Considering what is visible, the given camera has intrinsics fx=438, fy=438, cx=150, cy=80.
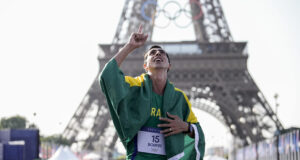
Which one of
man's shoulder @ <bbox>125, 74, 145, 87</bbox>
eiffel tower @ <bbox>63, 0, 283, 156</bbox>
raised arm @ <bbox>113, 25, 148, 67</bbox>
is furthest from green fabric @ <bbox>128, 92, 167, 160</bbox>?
eiffel tower @ <bbox>63, 0, 283, 156</bbox>

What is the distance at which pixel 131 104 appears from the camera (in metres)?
3.40

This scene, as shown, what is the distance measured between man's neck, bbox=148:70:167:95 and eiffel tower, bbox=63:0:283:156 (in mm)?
31345

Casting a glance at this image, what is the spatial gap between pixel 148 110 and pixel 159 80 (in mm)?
300

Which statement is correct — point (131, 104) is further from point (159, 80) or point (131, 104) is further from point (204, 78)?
point (204, 78)

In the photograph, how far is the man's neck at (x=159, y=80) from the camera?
3525 millimetres

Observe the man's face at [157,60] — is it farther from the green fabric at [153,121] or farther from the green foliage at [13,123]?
the green foliage at [13,123]

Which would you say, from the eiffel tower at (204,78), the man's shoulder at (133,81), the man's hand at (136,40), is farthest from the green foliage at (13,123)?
the man's hand at (136,40)

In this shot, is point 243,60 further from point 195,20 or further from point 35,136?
point 35,136

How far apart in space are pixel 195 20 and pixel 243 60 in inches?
258

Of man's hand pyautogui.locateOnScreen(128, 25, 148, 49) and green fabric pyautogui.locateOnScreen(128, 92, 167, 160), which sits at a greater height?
man's hand pyautogui.locateOnScreen(128, 25, 148, 49)

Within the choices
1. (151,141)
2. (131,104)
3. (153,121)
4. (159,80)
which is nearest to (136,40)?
(159,80)

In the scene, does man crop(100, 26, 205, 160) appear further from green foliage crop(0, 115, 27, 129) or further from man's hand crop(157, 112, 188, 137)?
green foliage crop(0, 115, 27, 129)

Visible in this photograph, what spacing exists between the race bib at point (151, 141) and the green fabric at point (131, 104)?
0.06 meters

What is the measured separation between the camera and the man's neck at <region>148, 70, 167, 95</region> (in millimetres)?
3525
